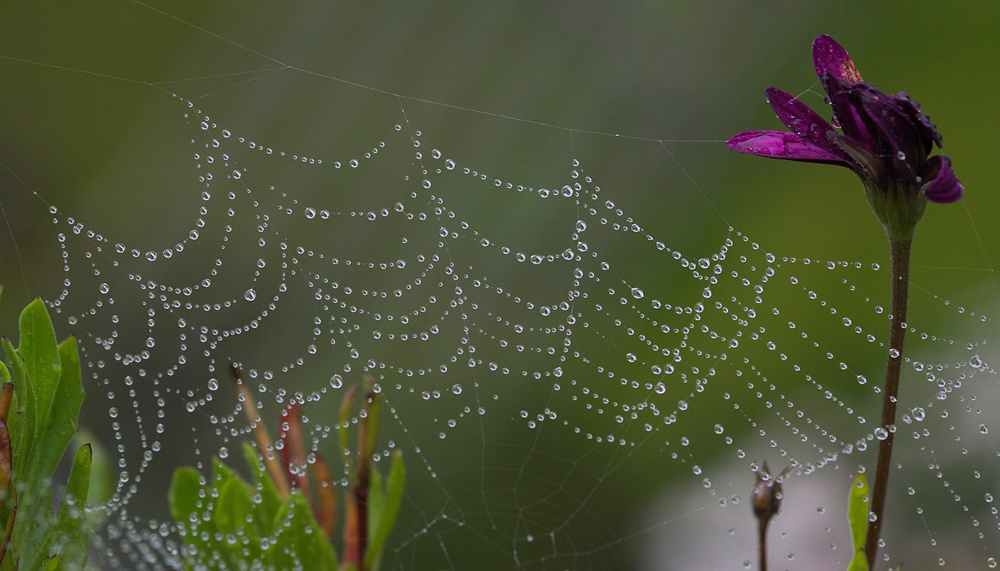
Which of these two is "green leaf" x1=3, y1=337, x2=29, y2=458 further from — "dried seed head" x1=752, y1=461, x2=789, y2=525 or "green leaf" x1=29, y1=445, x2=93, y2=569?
"dried seed head" x1=752, y1=461, x2=789, y2=525

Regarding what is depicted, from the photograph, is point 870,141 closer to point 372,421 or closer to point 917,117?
point 917,117

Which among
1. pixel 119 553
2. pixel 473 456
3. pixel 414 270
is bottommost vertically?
pixel 119 553

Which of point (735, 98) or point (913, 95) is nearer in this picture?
point (913, 95)

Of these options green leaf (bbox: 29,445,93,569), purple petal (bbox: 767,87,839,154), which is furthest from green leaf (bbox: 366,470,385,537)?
purple petal (bbox: 767,87,839,154)

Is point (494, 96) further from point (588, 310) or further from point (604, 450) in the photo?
point (604, 450)

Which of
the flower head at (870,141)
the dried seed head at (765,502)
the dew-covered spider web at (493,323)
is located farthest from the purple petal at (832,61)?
the dew-covered spider web at (493,323)

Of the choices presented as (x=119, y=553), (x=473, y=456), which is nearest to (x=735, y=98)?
(x=473, y=456)

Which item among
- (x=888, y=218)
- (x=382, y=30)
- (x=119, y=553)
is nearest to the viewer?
(x=888, y=218)

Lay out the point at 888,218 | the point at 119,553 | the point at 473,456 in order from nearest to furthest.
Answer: the point at 888,218, the point at 119,553, the point at 473,456
